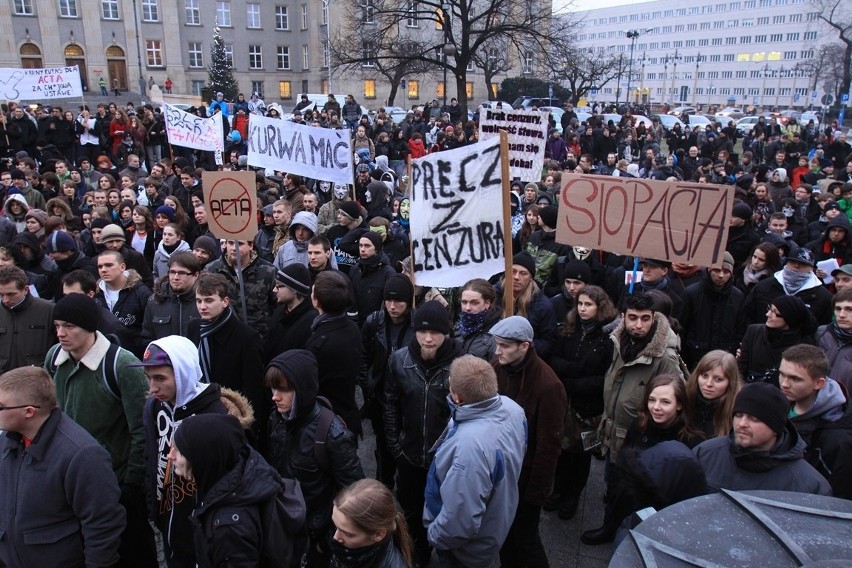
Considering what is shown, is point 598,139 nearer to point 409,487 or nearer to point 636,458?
point 409,487

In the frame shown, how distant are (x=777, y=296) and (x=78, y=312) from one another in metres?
5.16

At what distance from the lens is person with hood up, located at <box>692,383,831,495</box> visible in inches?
107

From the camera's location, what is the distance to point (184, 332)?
4.72 metres

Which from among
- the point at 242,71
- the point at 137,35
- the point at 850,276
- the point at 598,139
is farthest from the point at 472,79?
the point at 850,276

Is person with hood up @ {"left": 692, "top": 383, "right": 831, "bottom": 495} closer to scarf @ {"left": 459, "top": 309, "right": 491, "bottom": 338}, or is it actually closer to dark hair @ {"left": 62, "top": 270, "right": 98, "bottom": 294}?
scarf @ {"left": 459, "top": 309, "right": 491, "bottom": 338}

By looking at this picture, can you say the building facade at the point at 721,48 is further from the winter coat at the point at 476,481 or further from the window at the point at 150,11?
the winter coat at the point at 476,481

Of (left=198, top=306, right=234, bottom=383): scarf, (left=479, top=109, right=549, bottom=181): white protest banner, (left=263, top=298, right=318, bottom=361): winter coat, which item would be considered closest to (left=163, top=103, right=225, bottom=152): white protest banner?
(left=479, top=109, right=549, bottom=181): white protest banner

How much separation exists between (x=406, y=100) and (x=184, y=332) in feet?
179

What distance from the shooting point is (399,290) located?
4609mm

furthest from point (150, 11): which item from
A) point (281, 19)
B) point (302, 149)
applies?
point (302, 149)

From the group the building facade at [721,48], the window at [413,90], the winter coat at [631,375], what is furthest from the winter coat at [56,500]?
the building facade at [721,48]

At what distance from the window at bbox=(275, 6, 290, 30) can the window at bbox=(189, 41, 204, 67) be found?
7199 mm

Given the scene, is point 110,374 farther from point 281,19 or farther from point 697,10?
point 697,10

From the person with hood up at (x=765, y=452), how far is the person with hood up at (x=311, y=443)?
5.54ft
